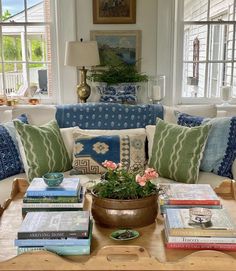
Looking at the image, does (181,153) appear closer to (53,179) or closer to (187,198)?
(187,198)

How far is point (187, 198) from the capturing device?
176 centimetres

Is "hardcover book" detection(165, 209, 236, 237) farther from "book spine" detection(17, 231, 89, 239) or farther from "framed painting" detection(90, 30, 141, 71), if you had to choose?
"framed painting" detection(90, 30, 141, 71)

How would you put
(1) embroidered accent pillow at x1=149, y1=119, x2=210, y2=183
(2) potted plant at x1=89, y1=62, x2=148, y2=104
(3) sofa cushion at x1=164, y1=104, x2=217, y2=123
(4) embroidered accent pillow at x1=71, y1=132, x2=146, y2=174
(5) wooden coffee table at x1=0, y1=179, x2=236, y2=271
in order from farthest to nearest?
1. (2) potted plant at x1=89, y1=62, x2=148, y2=104
2. (3) sofa cushion at x1=164, y1=104, x2=217, y2=123
3. (4) embroidered accent pillow at x1=71, y1=132, x2=146, y2=174
4. (1) embroidered accent pillow at x1=149, y1=119, x2=210, y2=183
5. (5) wooden coffee table at x1=0, y1=179, x2=236, y2=271

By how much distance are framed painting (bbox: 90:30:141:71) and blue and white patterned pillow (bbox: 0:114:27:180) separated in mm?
Result: 1284

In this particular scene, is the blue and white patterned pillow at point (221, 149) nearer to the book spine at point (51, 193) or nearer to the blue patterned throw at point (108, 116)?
the blue patterned throw at point (108, 116)

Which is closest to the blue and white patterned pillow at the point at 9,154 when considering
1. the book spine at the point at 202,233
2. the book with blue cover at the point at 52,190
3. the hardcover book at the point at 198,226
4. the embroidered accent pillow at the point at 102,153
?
the embroidered accent pillow at the point at 102,153

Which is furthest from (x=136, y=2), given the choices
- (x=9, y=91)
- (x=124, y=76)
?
(x=9, y=91)

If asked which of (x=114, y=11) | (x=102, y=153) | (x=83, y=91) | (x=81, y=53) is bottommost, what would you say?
(x=102, y=153)

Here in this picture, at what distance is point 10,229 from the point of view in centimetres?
163

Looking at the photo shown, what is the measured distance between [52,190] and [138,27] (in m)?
2.20

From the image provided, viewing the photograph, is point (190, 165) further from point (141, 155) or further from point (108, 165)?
point (108, 165)

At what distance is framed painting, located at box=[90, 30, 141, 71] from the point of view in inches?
137

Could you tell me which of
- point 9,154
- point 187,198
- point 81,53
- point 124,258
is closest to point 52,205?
point 124,258

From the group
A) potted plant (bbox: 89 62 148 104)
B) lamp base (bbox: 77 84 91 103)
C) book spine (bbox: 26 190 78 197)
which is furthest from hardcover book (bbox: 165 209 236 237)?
lamp base (bbox: 77 84 91 103)
